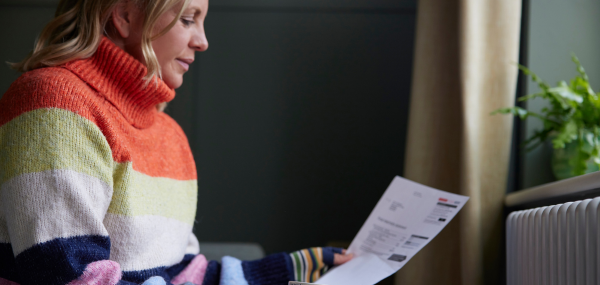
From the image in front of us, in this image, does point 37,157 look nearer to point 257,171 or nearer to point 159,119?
point 159,119

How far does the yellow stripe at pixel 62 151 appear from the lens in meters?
0.64

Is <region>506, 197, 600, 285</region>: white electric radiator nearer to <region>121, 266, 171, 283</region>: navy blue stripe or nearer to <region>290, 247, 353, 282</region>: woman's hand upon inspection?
<region>290, 247, 353, 282</region>: woman's hand

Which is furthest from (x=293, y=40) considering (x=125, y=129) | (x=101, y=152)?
(x=101, y=152)

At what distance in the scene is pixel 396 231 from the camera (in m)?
0.93

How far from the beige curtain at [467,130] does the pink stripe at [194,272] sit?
0.67m

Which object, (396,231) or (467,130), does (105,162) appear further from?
(467,130)

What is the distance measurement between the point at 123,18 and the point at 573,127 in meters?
1.07

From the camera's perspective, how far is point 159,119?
3.44ft

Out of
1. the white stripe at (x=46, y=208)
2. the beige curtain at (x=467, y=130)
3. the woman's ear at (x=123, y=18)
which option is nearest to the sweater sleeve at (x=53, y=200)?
the white stripe at (x=46, y=208)

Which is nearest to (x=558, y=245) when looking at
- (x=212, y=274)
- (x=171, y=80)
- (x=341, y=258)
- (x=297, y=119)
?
(x=341, y=258)

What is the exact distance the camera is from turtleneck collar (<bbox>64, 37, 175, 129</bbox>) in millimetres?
769

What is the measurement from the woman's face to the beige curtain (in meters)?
0.78

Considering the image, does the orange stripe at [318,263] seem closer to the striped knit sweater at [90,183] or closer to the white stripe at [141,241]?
the striped knit sweater at [90,183]

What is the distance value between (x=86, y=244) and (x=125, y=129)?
0.80 ft
